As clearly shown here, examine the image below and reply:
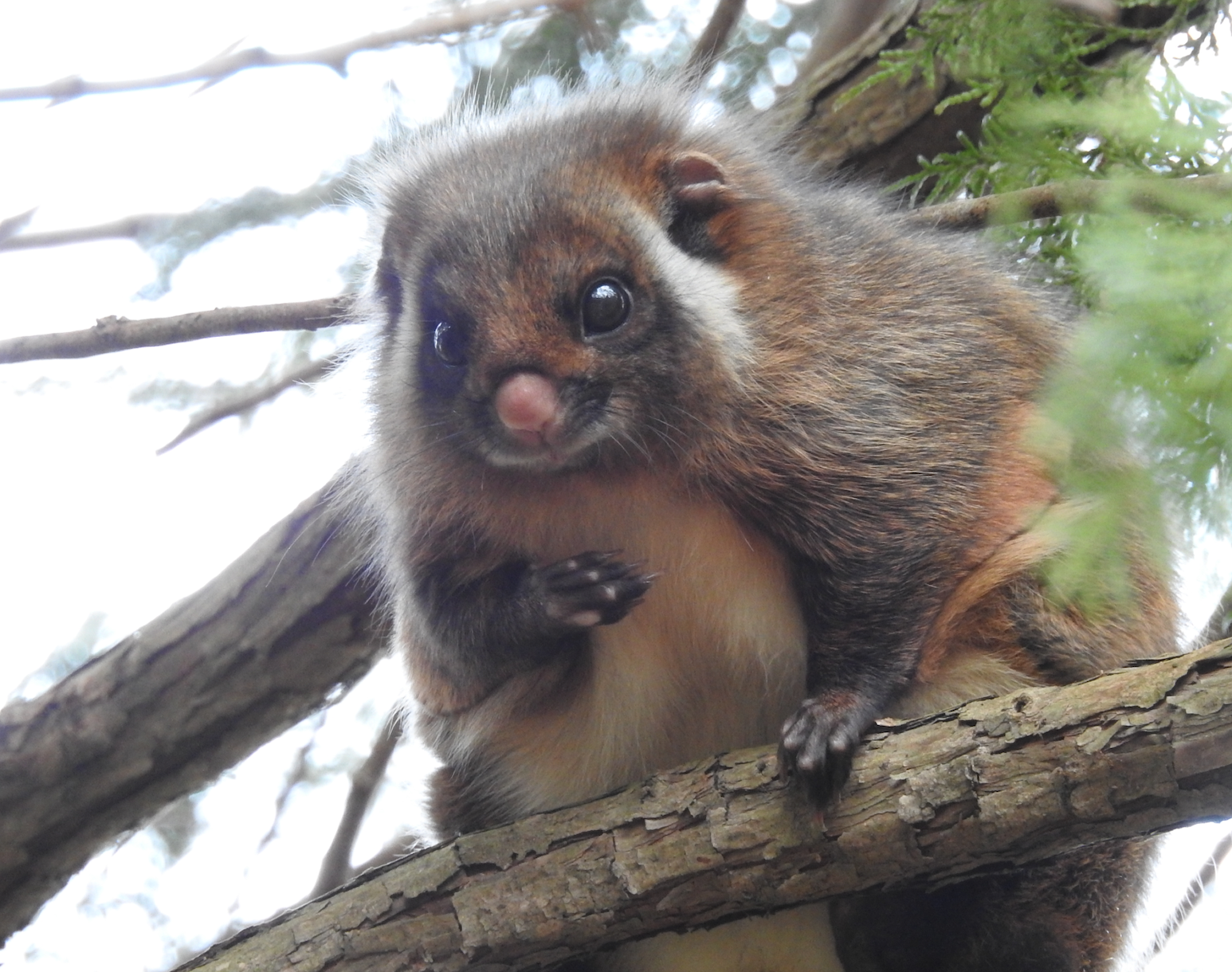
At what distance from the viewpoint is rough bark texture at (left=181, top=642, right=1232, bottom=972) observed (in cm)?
299

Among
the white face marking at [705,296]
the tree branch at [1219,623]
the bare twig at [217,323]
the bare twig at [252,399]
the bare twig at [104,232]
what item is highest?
the bare twig at [104,232]

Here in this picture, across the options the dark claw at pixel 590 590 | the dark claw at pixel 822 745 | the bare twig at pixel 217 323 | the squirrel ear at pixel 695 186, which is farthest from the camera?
the bare twig at pixel 217 323

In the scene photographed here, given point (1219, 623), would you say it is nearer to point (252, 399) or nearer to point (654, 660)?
point (654, 660)

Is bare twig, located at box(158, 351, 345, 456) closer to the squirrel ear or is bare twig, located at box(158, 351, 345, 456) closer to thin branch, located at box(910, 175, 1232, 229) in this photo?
the squirrel ear

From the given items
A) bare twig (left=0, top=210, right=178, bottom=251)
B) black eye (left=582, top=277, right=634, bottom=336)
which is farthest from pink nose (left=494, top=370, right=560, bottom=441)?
bare twig (left=0, top=210, right=178, bottom=251)

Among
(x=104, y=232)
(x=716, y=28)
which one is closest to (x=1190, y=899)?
(x=716, y=28)

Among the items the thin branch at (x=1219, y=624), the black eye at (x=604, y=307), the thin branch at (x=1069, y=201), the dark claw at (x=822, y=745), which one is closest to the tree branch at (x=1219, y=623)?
the thin branch at (x=1219, y=624)

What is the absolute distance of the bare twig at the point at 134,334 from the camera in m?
4.87

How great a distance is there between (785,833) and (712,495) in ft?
3.84

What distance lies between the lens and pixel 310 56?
686cm

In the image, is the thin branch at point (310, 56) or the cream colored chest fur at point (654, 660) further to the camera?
the thin branch at point (310, 56)

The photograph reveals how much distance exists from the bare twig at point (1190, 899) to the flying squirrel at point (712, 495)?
0.80m

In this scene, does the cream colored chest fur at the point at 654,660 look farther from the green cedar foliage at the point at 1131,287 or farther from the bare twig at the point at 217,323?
the bare twig at the point at 217,323

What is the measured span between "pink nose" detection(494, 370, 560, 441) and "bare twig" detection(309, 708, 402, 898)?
268 cm
